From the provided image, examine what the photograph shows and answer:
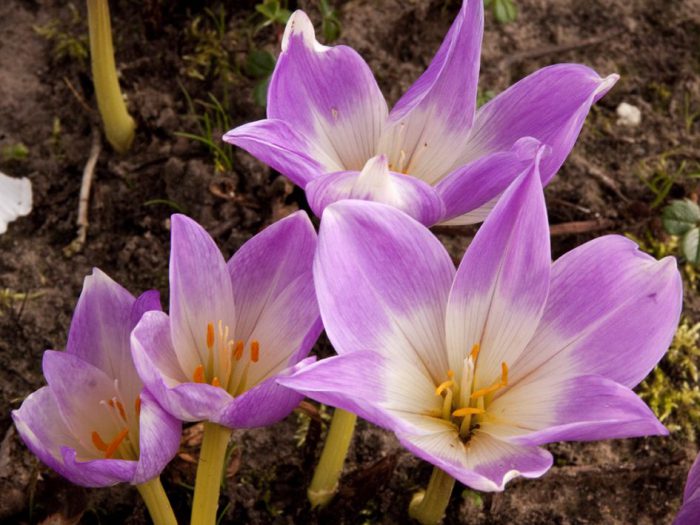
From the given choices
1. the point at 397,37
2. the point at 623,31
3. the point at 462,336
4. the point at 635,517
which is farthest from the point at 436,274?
the point at 623,31

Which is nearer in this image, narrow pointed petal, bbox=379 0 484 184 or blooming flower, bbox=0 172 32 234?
narrow pointed petal, bbox=379 0 484 184

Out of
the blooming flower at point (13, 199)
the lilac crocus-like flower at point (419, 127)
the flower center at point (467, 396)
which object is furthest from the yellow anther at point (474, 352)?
the blooming flower at point (13, 199)

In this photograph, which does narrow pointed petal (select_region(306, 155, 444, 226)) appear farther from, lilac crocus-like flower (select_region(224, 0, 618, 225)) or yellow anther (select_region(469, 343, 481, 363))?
yellow anther (select_region(469, 343, 481, 363))

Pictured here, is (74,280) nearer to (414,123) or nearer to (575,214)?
(414,123)

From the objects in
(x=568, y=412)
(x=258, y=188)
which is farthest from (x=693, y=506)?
(x=258, y=188)

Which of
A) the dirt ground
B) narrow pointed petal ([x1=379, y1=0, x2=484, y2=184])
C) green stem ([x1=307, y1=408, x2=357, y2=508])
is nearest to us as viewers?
narrow pointed petal ([x1=379, y1=0, x2=484, y2=184])

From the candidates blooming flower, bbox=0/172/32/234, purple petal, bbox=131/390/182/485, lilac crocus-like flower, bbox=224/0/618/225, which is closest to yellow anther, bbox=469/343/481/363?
lilac crocus-like flower, bbox=224/0/618/225

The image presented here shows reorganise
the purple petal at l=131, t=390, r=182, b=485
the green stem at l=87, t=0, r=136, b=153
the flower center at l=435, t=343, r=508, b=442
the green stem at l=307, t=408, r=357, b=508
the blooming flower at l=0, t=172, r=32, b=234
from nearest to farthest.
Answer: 1. the purple petal at l=131, t=390, r=182, b=485
2. the flower center at l=435, t=343, r=508, b=442
3. the green stem at l=307, t=408, r=357, b=508
4. the green stem at l=87, t=0, r=136, b=153
5. the blooming flower at l=0, t=172, r=32, b=234
